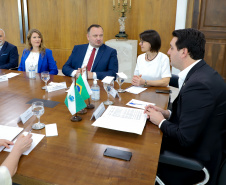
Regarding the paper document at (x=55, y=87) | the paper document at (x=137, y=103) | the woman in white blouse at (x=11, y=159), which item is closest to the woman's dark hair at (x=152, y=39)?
the paper document at (x=137, y=103)

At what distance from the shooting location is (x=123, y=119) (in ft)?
5.02

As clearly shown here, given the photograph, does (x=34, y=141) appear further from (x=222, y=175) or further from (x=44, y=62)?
(x=44, y=62)

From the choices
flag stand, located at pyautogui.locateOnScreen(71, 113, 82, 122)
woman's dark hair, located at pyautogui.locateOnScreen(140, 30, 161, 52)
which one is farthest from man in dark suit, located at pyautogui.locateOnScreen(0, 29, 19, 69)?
flag stand, located at pyautogui.locateOnScreen(71, 113, 82, 122)

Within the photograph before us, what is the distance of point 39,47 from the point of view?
11.6 feet

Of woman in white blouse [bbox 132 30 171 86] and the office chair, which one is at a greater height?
woman in white blouse [bbox 132 30 171 86]

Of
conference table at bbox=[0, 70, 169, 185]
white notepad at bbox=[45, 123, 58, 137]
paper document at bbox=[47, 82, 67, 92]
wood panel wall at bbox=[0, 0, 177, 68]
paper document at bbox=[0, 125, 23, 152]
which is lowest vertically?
conference table at bbox=[0, 70, 169, 185]

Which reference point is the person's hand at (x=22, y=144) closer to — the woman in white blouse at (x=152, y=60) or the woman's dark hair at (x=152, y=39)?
the woman in white blouse at (x=152, y=60)

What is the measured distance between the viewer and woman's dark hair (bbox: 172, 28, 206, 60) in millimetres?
1616

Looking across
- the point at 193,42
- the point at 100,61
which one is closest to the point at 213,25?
the point at 100,61

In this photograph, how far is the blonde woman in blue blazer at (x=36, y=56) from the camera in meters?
3.45

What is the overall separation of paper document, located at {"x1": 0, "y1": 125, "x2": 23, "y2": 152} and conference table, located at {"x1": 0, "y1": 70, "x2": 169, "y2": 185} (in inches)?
2.5

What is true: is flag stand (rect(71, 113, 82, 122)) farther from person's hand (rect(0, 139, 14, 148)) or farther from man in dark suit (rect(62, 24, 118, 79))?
man in dark suit (rect(62, 24, 118, 79))

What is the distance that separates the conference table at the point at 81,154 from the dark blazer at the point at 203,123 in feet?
0.56

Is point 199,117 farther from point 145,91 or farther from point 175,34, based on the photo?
point 145,91
